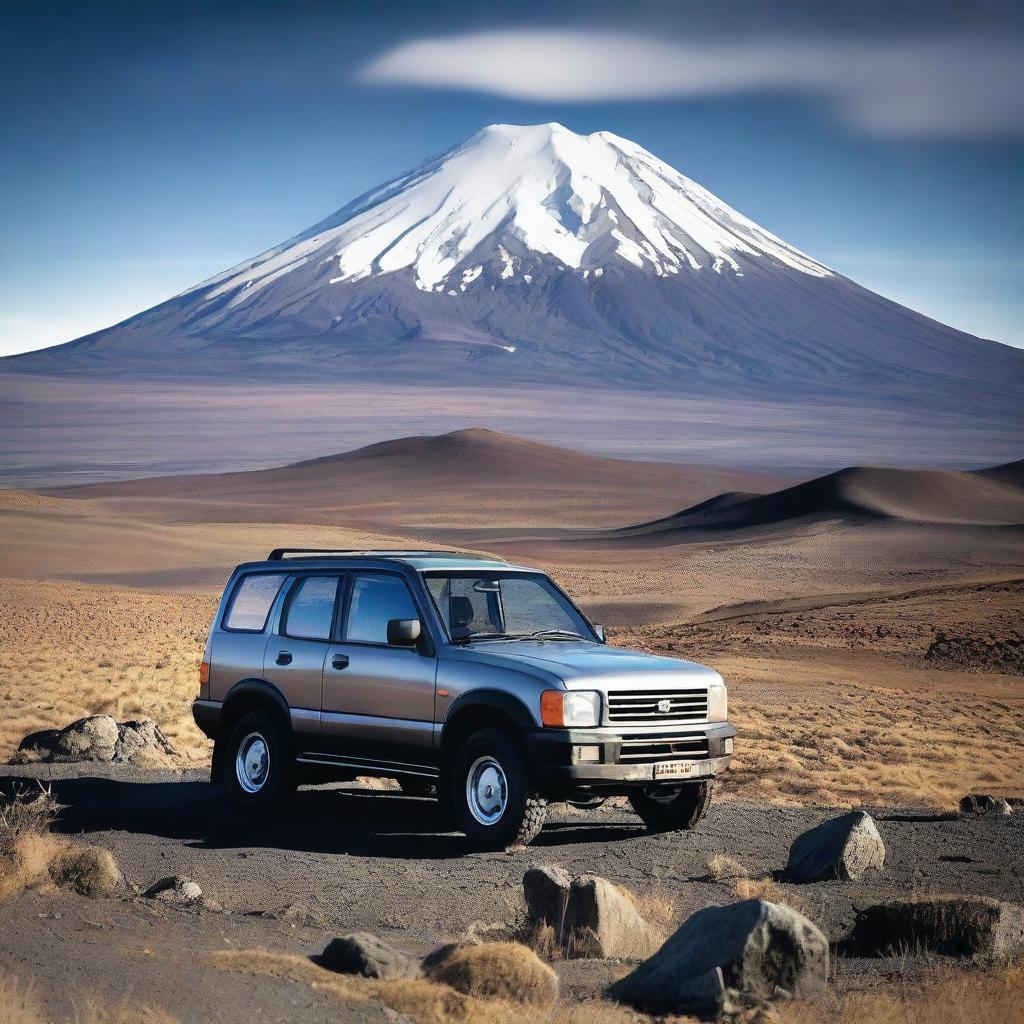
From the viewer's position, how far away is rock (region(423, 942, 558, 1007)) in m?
6.88

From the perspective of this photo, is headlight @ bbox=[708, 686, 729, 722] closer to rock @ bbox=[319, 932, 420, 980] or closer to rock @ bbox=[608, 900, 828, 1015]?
rock @ bbox=[608, 900, 828, 1015]

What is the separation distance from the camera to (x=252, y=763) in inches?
500

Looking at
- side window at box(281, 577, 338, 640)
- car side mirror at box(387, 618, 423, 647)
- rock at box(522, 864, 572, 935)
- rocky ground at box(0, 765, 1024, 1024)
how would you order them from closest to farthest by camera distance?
rocky ground at box(0, 765, 1024, 1024) → rock at box(522, 864, 572, 935) → car side mirror at box(387, 618, 423, 647) → side window at box(281, 577, 338, 640)

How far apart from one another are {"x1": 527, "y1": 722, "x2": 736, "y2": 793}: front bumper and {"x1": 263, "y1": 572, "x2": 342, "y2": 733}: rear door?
2.30 meters

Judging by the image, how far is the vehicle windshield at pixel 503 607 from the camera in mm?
11766

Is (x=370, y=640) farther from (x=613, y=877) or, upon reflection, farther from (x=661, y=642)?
(x=661, y=642)

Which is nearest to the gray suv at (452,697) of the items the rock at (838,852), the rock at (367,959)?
the rock at (838,852)

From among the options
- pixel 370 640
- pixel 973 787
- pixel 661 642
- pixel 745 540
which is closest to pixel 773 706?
pixel 973 787

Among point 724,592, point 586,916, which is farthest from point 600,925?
point 724,592

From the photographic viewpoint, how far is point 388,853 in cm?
1105

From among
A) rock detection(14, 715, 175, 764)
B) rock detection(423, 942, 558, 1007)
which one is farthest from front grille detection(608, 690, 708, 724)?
rock detection(14, 715, 175, 764)

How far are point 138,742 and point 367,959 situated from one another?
10.2 meters

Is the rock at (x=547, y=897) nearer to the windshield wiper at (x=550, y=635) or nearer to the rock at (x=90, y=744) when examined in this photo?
the windshield wiper at (x=550, y=635)

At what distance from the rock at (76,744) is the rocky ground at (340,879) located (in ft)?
4.97
